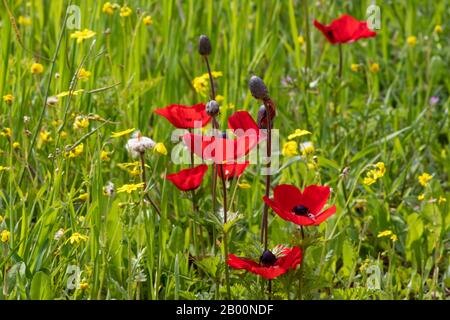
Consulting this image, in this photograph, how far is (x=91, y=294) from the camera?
186 centimetres

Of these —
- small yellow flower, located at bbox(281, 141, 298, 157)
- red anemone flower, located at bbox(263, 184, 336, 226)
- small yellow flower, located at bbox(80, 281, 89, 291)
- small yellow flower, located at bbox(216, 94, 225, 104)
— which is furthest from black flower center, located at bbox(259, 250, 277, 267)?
small yellow flower, located at bbox(216, 94, 225, 104)

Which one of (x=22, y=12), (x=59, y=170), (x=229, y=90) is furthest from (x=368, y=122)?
(x=22, y=12)

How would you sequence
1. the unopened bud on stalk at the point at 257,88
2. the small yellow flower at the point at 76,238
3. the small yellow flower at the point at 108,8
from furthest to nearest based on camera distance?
the small yellow flower at the point at 108,8
the small yellow flower at the point at 76,238
the unopened bud on stalk at the point at 257,88

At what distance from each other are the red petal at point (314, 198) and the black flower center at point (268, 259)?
0.46ft

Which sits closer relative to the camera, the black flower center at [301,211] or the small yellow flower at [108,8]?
the black flower center at [301,211]

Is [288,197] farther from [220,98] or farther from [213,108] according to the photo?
[220,98]

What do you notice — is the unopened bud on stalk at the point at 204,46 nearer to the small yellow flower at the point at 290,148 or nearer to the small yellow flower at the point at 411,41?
the small yellow flower at the point at 290,148

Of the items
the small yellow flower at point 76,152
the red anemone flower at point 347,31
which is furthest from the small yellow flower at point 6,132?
the red anemone flower at point 347,31

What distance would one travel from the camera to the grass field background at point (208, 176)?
190 cm

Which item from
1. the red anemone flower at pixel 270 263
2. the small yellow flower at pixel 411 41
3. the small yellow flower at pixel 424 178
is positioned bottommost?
the red anemone flower at pixel 270 263

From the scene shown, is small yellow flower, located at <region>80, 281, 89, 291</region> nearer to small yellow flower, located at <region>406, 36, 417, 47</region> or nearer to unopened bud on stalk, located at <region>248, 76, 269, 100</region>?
unopened bud on stalk, located at <region>248, 76, 269, 100</region>

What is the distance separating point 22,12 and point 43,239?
1607 millimetres

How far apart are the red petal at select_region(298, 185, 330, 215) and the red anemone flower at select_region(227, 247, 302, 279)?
116 millimetres
